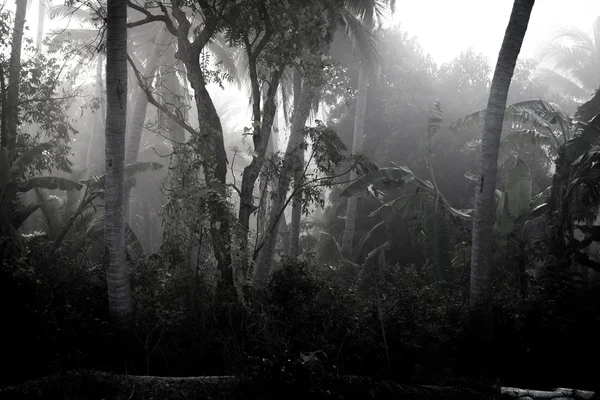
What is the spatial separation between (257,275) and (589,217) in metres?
6.66

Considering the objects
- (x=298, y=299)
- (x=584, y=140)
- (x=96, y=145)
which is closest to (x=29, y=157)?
(x=298, y=299)

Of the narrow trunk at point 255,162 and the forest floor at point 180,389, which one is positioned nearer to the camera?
the forest floor at point 180,389

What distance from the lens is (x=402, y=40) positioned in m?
23.4

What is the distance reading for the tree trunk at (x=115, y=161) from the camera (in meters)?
7.90

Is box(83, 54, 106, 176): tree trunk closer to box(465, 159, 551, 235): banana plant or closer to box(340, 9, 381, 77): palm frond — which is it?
box(340, 9, 381, 77): palm frond

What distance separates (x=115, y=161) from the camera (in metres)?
7.93

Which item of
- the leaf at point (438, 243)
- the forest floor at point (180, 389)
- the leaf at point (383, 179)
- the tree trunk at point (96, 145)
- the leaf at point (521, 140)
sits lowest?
the forest floor at point (180, 389)

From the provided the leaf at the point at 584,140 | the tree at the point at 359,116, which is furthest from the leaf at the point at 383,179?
the tree at the point at 359,116

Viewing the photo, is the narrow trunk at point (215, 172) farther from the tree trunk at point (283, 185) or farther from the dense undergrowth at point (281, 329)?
the tree trunk at point (283, 185)

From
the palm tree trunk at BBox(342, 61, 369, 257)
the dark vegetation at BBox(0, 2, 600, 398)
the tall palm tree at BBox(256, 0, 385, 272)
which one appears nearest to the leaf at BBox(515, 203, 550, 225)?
the dark vegetation at BBox(0, 2, 600, 398)

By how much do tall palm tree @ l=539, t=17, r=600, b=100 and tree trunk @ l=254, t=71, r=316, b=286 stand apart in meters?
23.3

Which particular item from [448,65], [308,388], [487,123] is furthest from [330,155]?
[448,65]

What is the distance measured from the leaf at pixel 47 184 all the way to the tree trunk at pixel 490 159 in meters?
8.07

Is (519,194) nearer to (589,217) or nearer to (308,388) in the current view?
(589,217)
